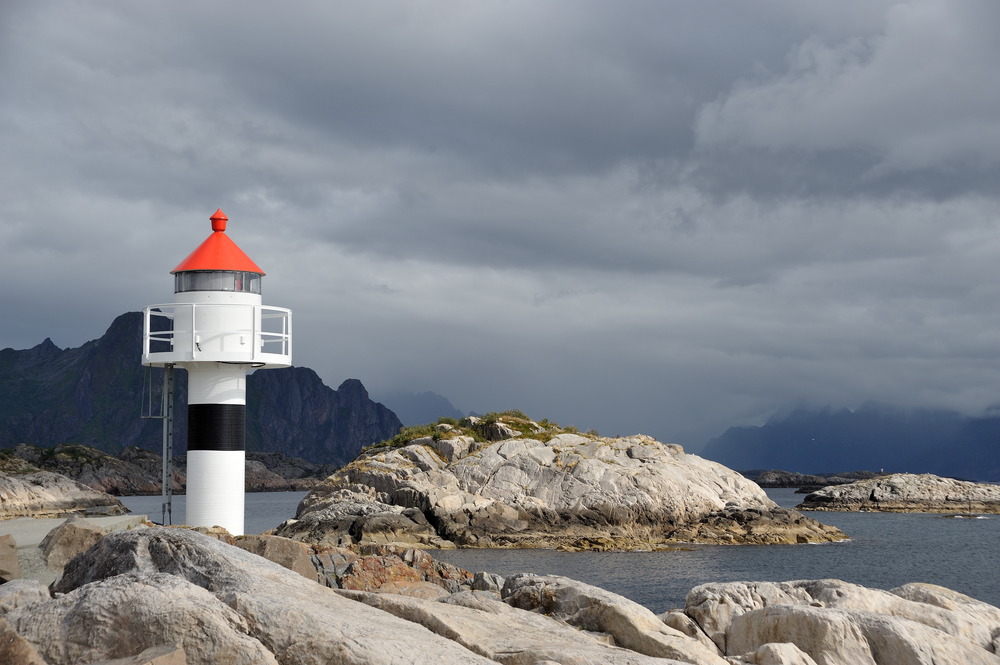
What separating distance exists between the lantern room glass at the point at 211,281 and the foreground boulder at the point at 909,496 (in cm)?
7842

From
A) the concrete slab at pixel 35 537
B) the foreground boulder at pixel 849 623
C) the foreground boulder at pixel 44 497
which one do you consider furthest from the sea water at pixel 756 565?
the foreground boulder at pixel 44 497

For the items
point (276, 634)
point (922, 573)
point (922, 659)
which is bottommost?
point (922, 573)

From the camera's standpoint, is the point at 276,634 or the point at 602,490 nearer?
the point at 276,634

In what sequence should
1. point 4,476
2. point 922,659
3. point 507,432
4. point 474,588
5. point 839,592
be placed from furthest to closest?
1. point 4,476
2. point 507,432
3. point 474,588
4. point 839,592
5. point 922,659

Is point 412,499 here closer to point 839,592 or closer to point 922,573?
point 922,573

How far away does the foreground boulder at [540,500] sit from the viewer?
1672 inches

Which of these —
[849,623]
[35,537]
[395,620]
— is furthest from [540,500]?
[395,620]

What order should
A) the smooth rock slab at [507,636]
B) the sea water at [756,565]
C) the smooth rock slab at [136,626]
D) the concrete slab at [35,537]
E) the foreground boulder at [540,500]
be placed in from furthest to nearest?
the foreground boulder at [540,500] → the sea water at [756,565] → the concrete slab at [35,537] → the smooth rock slab at [507,636] → the smooth rock slab at [136,626]

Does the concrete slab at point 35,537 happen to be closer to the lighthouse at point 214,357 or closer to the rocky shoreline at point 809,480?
the lighthouse at point 214,357

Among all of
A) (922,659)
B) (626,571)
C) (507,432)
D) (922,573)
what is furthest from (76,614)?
(507,432)

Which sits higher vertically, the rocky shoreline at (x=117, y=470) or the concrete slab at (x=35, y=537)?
the concrete slab at (x=35, y=537)

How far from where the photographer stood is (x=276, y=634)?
303 inches

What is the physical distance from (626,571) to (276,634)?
1099 inches

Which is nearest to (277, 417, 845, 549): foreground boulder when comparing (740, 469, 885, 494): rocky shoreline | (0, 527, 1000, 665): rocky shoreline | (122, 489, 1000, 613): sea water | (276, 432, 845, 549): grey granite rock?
(276, 432, 845, 549): grey granite rock
